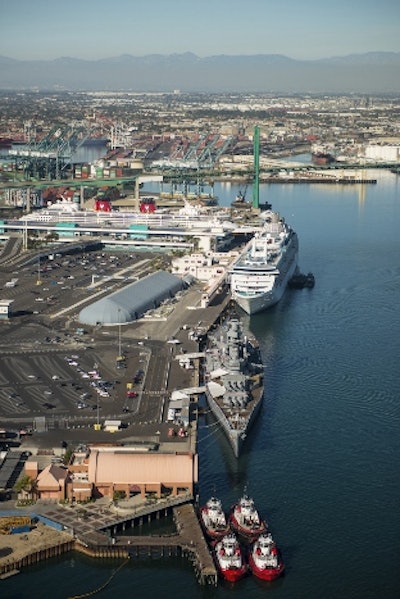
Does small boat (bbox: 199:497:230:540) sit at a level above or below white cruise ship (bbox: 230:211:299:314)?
below

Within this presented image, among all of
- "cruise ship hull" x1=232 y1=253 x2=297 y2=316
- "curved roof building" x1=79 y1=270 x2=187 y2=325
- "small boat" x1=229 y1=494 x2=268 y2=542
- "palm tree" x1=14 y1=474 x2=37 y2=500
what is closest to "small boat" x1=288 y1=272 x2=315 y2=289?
"cruise ship hull" x1=232 y1=253 x2=297 y2=316

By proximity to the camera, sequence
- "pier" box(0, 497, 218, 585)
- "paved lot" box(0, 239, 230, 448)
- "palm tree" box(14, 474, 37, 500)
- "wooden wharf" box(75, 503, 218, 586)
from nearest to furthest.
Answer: "pier" box(0, 497, 218, 585)
"wooden wharf" box(75, 503, 218, 586)
"palm tree" box(14, 474, 37, 500)
"paved lot" box(0, 239, 230, 448)

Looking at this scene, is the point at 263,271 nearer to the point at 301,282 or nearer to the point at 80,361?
the point at 301,282

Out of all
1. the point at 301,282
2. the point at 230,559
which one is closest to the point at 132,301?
the point at 301,282

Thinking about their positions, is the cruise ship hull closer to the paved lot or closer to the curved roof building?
the paved lot

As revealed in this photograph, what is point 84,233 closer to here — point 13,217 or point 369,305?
point 13,217

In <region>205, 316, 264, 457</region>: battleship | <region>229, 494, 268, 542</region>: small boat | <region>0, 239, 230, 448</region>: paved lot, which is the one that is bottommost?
<region>229, 494, 268, 542</region>: small boat
